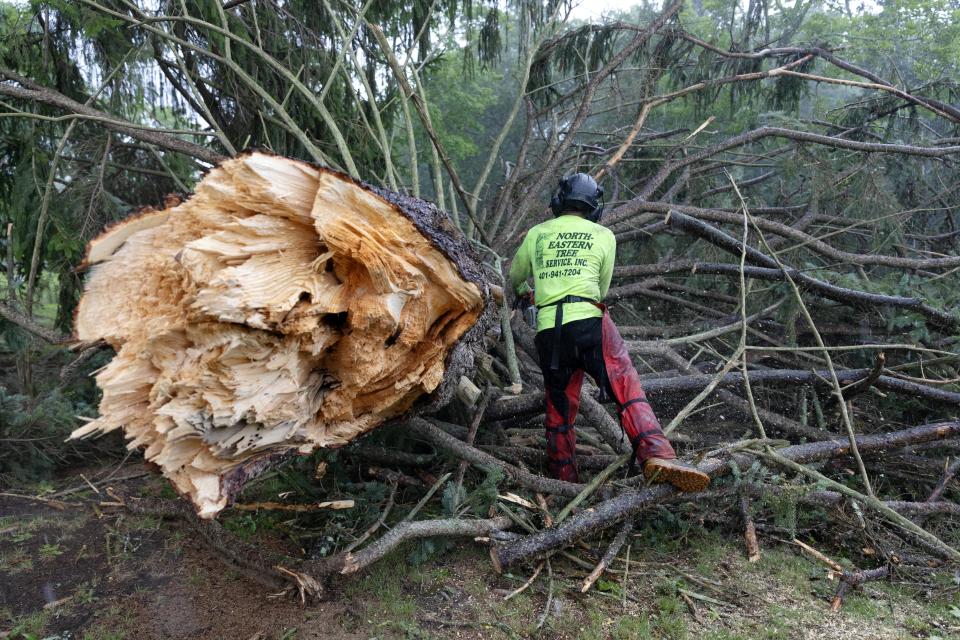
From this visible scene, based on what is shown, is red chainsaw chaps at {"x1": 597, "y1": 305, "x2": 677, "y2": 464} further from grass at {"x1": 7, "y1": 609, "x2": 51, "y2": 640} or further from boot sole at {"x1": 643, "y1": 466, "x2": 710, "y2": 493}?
grass at {"x1": 7, "y1": 609, "x2": 51, "y2": 640}

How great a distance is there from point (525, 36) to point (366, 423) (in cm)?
433

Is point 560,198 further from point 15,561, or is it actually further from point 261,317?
point 15,561

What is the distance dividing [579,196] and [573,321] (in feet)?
2.40

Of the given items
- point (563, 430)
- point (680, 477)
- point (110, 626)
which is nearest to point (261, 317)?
point (110, 626)

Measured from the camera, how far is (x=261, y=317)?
6.72 feet

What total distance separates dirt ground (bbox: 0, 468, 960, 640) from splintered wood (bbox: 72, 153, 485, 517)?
687mm

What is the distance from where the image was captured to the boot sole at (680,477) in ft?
9.11

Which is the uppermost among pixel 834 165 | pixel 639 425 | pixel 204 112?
pixel 204 112

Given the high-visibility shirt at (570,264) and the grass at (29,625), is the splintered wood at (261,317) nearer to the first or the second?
the grass at (29,625)

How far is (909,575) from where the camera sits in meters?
2.84

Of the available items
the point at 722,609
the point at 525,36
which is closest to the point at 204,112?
the point at 525,36

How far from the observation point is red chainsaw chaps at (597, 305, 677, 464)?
2967 mm

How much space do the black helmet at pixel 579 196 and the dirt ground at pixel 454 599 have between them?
5.82 feet

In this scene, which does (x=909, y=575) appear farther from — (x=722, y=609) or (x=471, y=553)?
(x=471, y=553)
